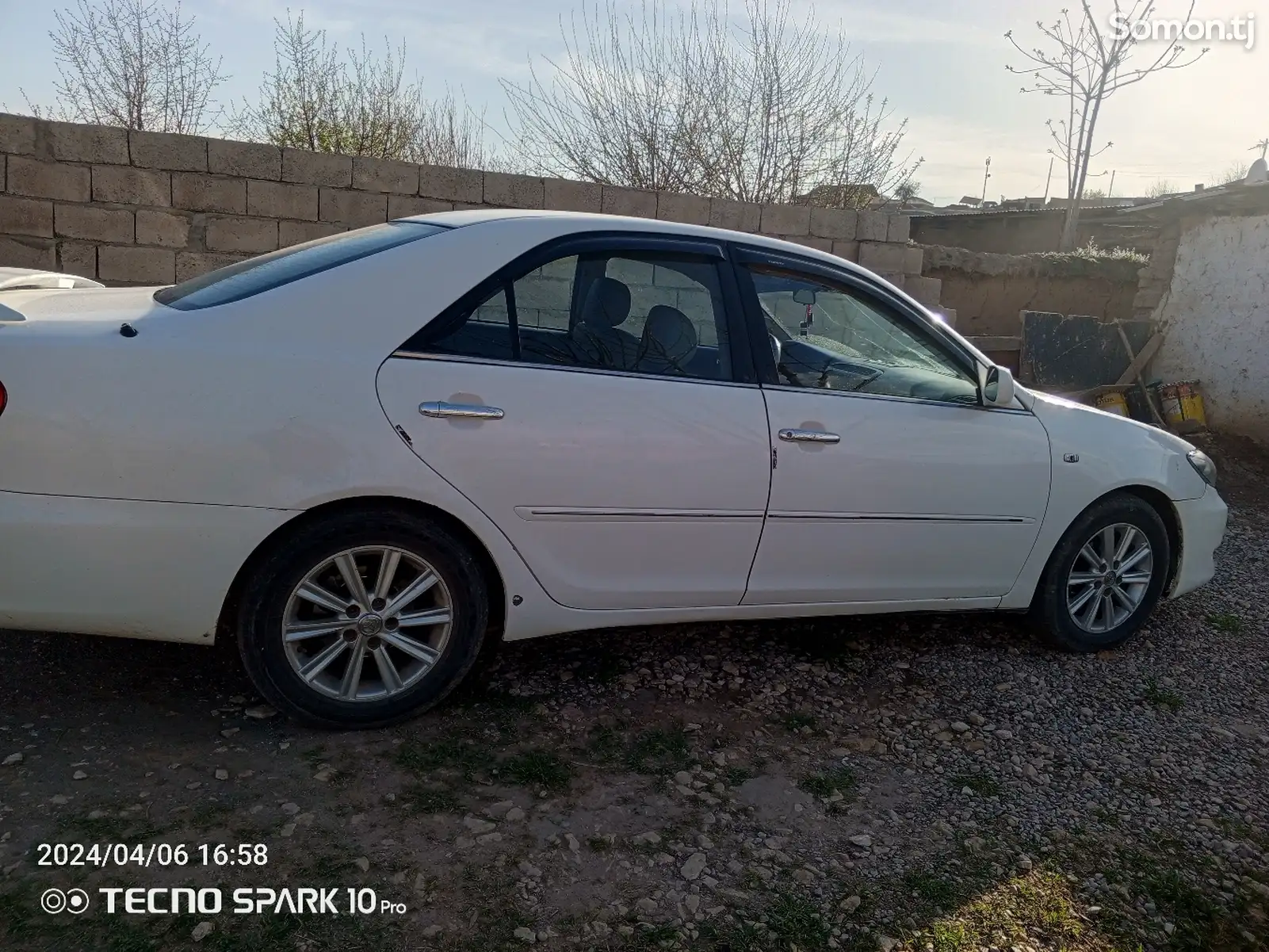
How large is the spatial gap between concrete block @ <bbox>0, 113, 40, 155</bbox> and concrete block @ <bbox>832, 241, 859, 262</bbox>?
20.8ft

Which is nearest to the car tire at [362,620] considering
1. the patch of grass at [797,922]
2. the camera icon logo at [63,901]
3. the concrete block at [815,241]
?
the camera icon logo at [63,901]

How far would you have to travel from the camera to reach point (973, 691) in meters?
4.10

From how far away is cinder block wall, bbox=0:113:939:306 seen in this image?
6879 millimetres

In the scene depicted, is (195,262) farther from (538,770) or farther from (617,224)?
(538,770)

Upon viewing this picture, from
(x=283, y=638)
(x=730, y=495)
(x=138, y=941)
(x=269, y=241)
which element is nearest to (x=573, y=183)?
(x=269, y=241)

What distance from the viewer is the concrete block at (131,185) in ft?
22.9

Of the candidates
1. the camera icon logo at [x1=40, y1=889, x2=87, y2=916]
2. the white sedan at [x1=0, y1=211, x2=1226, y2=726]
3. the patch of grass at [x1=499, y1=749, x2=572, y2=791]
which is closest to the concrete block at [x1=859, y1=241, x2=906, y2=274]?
the white sedan at [x1=0, y1=211, x2=1226, y2=726]

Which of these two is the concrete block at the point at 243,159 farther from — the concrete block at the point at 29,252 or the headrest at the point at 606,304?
the headrest at the point at 606,304

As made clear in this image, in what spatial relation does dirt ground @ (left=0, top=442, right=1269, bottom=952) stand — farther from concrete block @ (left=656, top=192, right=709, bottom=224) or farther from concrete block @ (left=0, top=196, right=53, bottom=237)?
concrete block @ (left=656, top=192, right=709, bottom=224)

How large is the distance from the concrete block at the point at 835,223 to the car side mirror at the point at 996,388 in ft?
17.5

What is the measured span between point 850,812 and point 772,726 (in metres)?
0.56

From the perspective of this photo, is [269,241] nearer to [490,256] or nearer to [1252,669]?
[490,256]

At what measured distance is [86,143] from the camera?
690 centimetres

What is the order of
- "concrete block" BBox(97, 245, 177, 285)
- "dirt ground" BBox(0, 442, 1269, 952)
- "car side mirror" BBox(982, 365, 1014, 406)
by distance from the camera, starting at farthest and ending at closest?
"concrete block" BBox(97, 245, 177, 285) → "car side mirror" BBox(982, 365, 1014, 406) → "dirt ground" BBox(0, 442, 1269, 952)
